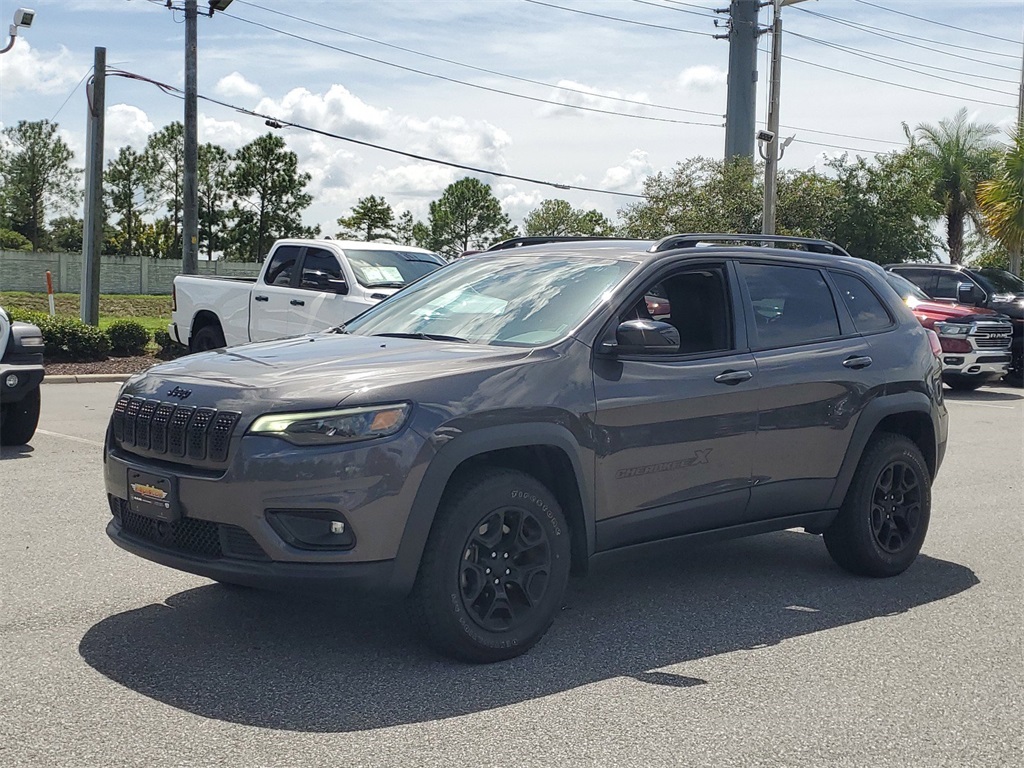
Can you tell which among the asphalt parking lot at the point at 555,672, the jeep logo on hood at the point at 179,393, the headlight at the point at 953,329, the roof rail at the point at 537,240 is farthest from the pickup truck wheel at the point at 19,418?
the headlight at the point at 953,329

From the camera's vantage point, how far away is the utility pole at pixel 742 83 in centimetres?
6144

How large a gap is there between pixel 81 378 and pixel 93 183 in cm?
794

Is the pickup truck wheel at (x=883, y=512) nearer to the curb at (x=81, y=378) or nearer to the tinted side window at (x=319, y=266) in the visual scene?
the tinted side window at (x=319, y=266)

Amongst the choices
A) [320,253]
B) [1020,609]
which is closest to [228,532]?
[1020,609]

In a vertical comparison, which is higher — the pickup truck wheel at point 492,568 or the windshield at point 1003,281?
the windshield at point 1003,281

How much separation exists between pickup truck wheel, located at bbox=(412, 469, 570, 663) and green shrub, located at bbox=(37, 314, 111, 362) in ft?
50.6

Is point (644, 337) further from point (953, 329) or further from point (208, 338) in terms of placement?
point (953, 329)

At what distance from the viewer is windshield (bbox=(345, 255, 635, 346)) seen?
5457 mm

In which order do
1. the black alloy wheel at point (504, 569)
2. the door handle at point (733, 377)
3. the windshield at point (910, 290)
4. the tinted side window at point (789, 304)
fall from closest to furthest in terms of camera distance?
the black alloy wheel at point (504, 569) → the door handle at point (733, 377) → the tinted side window at point (789, 304) → the windshield at point (910, 290)

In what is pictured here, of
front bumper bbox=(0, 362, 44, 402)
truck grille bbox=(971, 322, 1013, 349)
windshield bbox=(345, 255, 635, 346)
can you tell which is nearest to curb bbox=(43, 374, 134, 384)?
front bumper bbox=(0, 362, 44, 402)

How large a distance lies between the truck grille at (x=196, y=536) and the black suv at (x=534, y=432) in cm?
1

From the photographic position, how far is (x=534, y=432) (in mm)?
4906

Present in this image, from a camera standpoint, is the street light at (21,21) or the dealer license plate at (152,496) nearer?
the dealer license plate at (152,496)

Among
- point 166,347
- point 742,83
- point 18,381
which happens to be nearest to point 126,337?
point 166,347
